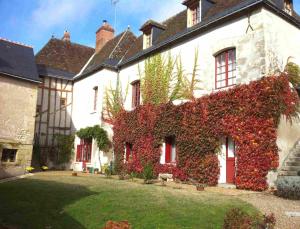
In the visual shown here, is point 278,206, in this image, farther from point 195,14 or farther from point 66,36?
point 66,36

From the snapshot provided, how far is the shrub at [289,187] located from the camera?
25.2 ft

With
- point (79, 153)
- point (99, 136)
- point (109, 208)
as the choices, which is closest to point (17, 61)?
point (99, 136)

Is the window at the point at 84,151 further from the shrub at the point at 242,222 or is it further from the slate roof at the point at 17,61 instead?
the shrub at the point at 242,222

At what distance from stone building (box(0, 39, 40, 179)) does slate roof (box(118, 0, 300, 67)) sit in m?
4.86

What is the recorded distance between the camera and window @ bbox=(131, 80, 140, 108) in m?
15.5

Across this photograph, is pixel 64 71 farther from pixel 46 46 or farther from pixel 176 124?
pixel 176 124

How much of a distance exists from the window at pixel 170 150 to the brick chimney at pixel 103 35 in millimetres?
10427

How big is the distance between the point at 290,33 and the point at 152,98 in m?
5.97

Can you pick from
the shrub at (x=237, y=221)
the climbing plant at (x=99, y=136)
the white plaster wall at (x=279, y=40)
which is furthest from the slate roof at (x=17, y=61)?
the shrub at (x=237, y=221)

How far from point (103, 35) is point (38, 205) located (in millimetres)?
16006

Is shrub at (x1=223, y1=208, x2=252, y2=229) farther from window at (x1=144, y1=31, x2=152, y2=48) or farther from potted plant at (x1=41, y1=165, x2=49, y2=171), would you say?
potted plant at (x1=41, y1=165, x2=49, y2=171)

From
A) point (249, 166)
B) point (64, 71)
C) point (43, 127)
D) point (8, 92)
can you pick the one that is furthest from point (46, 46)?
point (249, 166)

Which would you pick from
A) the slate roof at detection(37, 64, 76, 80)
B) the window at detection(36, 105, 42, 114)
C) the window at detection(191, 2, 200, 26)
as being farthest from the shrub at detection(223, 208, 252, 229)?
the slate roof at detection(37, 64, 76, 80)

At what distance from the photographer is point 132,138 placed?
1455cm
